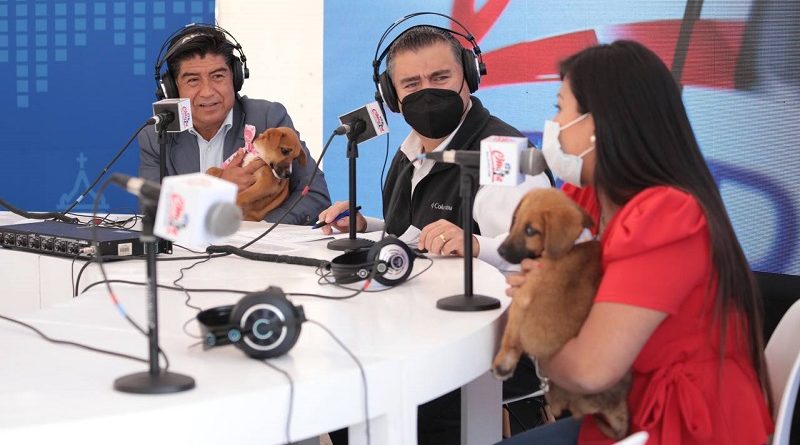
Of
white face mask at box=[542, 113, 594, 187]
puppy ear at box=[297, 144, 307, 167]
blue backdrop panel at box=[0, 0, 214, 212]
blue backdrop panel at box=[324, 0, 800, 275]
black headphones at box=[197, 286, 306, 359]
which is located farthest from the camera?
blue backdrop panel at box=[0, 0, 214, 212]

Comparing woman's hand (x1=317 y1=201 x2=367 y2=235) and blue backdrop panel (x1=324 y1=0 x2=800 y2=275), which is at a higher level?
blue backdrop panel (x1=324 y1=0 x2=800 y2=275)

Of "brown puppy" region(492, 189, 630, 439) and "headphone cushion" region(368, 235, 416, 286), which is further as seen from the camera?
"headphone cushion" region(368, 235, 416, 286)

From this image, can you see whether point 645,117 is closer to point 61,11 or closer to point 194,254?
point 194,254

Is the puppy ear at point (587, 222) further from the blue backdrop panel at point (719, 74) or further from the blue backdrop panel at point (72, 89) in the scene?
the blue backdrop panel at point (72, 89)

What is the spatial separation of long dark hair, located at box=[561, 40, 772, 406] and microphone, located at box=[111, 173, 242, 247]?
2.12 feet

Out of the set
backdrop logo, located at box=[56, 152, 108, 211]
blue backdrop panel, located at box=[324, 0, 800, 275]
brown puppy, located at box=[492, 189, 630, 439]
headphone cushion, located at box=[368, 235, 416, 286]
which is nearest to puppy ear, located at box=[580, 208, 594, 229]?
brown puppy, located at box=[492, 189, 630, 439]

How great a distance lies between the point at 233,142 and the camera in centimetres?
329

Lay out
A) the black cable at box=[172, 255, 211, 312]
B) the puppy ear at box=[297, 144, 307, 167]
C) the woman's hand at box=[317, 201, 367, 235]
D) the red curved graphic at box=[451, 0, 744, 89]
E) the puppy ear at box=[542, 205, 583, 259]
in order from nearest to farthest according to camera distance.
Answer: the puppy ear at box=[542, 205, 583, 259] → the black cable at box=[172, 255, 211, 312] → the woman's hand at box=[317, 201, 367, 235] → the puppy ear at box=[297, 144, 307, 167] → the red curved graphic at box=[451, 0, 744, 89]

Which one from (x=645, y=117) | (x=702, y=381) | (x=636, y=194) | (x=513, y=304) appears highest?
(x=645, y=117)

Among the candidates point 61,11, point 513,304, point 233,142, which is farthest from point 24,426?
point 61,11

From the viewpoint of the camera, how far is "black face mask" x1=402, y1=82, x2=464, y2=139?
96.0 inches

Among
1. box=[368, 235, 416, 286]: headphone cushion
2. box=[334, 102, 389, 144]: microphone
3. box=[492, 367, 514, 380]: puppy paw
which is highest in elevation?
box=[334, 102, 389, 144]: microphone

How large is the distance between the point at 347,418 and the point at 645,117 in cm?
64

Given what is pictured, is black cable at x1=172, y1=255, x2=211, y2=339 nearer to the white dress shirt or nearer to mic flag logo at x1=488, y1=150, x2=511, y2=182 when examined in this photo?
mic flag logo at x1=488, y1=150, x2=511, y2=182
